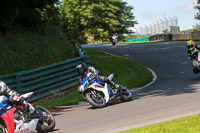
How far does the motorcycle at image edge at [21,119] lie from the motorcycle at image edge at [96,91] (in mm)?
2821

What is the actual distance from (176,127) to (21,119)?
3.36 meters

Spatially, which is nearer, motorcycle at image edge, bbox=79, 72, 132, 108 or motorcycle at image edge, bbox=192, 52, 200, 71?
motorcycle at image edge, bbox=79, 72, 132, 108

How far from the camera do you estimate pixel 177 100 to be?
1139 cm

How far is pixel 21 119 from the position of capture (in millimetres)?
8430

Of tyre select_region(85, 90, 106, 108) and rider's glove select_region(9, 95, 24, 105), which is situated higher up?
rider's glove select_region(9, 95, 24, 105)

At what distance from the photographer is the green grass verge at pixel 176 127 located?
23.0ft

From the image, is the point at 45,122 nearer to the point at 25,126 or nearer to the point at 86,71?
the point at 25,126

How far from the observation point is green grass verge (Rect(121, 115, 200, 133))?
7.00 metres

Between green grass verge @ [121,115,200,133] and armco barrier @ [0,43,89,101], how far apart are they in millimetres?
9660

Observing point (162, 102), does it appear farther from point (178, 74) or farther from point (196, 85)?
point (178, 74)

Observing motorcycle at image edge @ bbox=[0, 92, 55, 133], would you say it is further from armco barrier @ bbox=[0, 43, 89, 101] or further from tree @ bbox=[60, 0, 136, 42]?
tree @ bbox=[60, 0, 136, 42]

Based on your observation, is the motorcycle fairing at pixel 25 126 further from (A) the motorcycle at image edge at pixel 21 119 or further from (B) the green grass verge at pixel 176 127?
(B) the green grass verge at pixel 176 127

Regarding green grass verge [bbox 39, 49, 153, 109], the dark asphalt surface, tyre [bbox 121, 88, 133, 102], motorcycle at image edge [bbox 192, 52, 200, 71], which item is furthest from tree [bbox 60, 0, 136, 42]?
tyre [bbox 121, 88, 133, 102]

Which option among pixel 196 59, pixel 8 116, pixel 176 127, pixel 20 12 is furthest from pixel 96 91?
pixel 20 12
